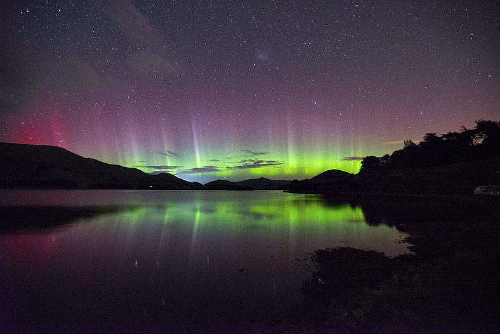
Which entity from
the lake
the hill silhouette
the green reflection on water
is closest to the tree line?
the hill silhouette

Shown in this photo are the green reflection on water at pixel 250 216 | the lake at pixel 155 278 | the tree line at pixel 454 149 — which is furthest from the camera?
the tree line at pixel 454 149

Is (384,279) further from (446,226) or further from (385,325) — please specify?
(446,226)

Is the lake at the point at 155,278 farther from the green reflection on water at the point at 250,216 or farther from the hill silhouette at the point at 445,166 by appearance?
the hill silhouette at the point at 445,166

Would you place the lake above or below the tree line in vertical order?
below

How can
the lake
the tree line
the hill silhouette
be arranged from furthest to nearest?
the tree line, the hill silhouette, the lake

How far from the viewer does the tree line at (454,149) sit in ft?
255

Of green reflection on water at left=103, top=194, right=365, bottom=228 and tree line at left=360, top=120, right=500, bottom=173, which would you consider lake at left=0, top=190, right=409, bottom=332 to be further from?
tree line at left=360, top=120, right=500, bottom=173

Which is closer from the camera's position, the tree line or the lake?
the lake

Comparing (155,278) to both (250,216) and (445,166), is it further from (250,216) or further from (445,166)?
(445,166)

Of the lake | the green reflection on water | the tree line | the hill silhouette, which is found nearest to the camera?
the lake

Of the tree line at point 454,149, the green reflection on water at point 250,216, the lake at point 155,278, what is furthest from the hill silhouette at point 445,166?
the lake at point 155,278

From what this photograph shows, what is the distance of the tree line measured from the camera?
7762 centimetres

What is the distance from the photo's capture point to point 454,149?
8688 centimetres

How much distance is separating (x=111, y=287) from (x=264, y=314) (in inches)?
284
